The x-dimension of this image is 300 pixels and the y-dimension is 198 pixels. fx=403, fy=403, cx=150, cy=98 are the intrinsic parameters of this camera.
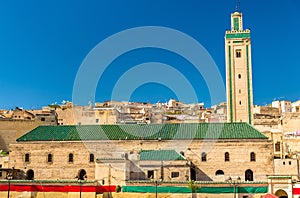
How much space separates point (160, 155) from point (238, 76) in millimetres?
18594

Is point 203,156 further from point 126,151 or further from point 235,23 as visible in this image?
point 235,23

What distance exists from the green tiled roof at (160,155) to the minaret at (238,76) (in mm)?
15015

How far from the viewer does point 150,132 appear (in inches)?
1633

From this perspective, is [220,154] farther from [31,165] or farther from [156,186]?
[31,165]

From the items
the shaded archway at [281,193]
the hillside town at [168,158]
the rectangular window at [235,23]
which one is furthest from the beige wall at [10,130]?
the shaded archway at [281,193]

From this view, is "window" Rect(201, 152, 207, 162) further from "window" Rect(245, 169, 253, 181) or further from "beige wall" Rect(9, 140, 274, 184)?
"window" Rect(245, 169, 253, 181)

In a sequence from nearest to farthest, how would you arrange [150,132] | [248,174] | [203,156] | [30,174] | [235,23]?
[248,174], [203,156], [150,132], [30,174], [235,23]

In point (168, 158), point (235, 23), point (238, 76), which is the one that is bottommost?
point (168, 158)

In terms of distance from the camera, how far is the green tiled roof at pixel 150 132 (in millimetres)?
39844

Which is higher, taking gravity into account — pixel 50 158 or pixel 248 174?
pixel 50 158

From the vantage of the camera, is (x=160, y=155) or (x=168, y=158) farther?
(x=160, y=155)

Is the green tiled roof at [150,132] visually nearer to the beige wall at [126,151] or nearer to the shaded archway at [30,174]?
the beige wall at [126,151]

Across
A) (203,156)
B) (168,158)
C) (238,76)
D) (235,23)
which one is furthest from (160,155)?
(235,23)

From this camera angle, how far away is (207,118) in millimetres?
71375
